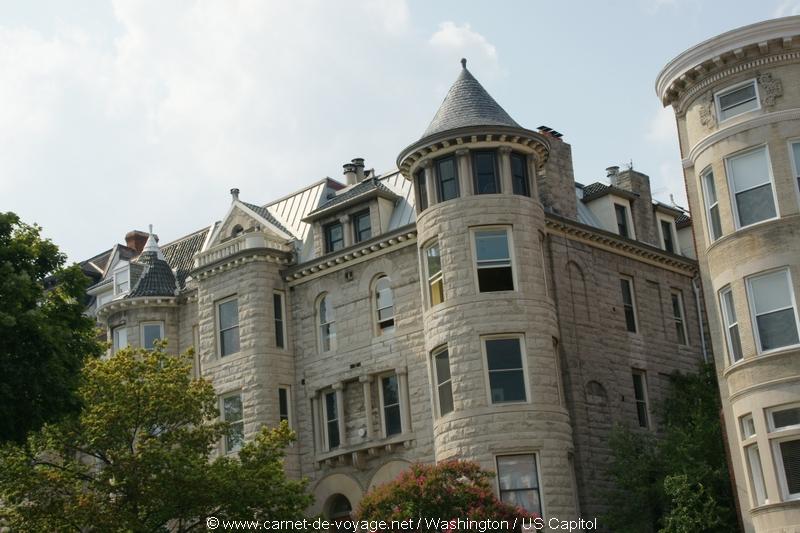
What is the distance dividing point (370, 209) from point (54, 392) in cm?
1758

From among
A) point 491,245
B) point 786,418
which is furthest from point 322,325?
point 786,418

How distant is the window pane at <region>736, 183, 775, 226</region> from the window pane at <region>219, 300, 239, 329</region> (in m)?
19.5

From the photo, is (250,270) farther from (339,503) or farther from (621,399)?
(621,399)

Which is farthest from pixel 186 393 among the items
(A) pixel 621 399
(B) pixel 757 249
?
(B) pixel 757 249

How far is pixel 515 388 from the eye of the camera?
35.8 m

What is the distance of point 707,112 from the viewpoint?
105ft

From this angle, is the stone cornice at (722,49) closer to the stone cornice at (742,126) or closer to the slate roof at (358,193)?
the stone cornice at (742,126)

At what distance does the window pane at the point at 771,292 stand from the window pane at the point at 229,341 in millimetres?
19918

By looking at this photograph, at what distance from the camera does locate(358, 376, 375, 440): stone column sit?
39.6m

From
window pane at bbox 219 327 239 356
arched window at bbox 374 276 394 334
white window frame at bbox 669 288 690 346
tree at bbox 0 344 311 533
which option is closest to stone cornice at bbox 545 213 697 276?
white window frame at bbox 669 288 690 346

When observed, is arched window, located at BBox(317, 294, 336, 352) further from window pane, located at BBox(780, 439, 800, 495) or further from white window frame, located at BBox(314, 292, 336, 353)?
window pane, located at BBox(780, 439, 800, 495)

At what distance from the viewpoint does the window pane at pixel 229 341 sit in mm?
43281

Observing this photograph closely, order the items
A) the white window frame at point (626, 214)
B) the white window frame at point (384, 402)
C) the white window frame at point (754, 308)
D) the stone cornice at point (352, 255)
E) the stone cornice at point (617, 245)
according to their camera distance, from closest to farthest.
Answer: the white window frame at point (754, 308) → the white window frame at point (384, 402) → the stone cornice at point (617, 245) → the stone cornice at point (352, 255) → the white window frame at point (626, 214)

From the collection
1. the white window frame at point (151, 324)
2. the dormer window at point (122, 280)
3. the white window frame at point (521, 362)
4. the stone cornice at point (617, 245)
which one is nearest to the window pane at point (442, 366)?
the white window frame at point (521, 362)
